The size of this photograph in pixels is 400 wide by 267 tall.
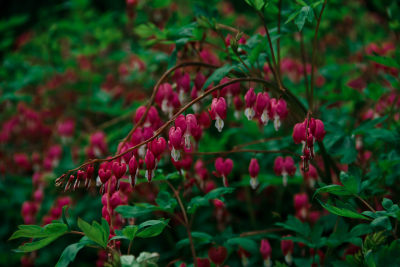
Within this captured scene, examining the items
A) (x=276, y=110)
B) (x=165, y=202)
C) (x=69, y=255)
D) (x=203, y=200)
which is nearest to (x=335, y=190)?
(x=276, y=110)

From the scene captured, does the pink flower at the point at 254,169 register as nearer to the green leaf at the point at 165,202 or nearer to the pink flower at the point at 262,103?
the pink flower at the point at 262,103

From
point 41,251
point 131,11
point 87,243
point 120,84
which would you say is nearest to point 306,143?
point 87,243

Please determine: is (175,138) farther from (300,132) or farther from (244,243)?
(244,243)

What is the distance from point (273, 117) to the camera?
1.42m

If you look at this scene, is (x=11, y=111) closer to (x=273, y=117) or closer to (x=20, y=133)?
(x=20, y=133)

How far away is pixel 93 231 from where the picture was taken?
3.69 feet

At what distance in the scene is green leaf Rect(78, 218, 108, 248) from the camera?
112 centimetres

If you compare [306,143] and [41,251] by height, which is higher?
[306,143]

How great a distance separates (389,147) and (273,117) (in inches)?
30.1

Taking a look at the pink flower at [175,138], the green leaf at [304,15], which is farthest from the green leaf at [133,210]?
the green leaf at [304,15]

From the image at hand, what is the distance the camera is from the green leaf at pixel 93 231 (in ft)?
3.68

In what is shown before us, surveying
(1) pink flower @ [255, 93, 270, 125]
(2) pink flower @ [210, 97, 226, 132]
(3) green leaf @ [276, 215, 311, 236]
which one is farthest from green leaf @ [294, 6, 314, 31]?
(3) green leaf @ [276, 215, 311, 236]

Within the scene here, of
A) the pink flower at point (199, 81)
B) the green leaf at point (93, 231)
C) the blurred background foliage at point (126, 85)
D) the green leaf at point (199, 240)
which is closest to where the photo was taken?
the green leaf at point (93, 231)

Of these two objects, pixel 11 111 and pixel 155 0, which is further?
pixel 11 111
